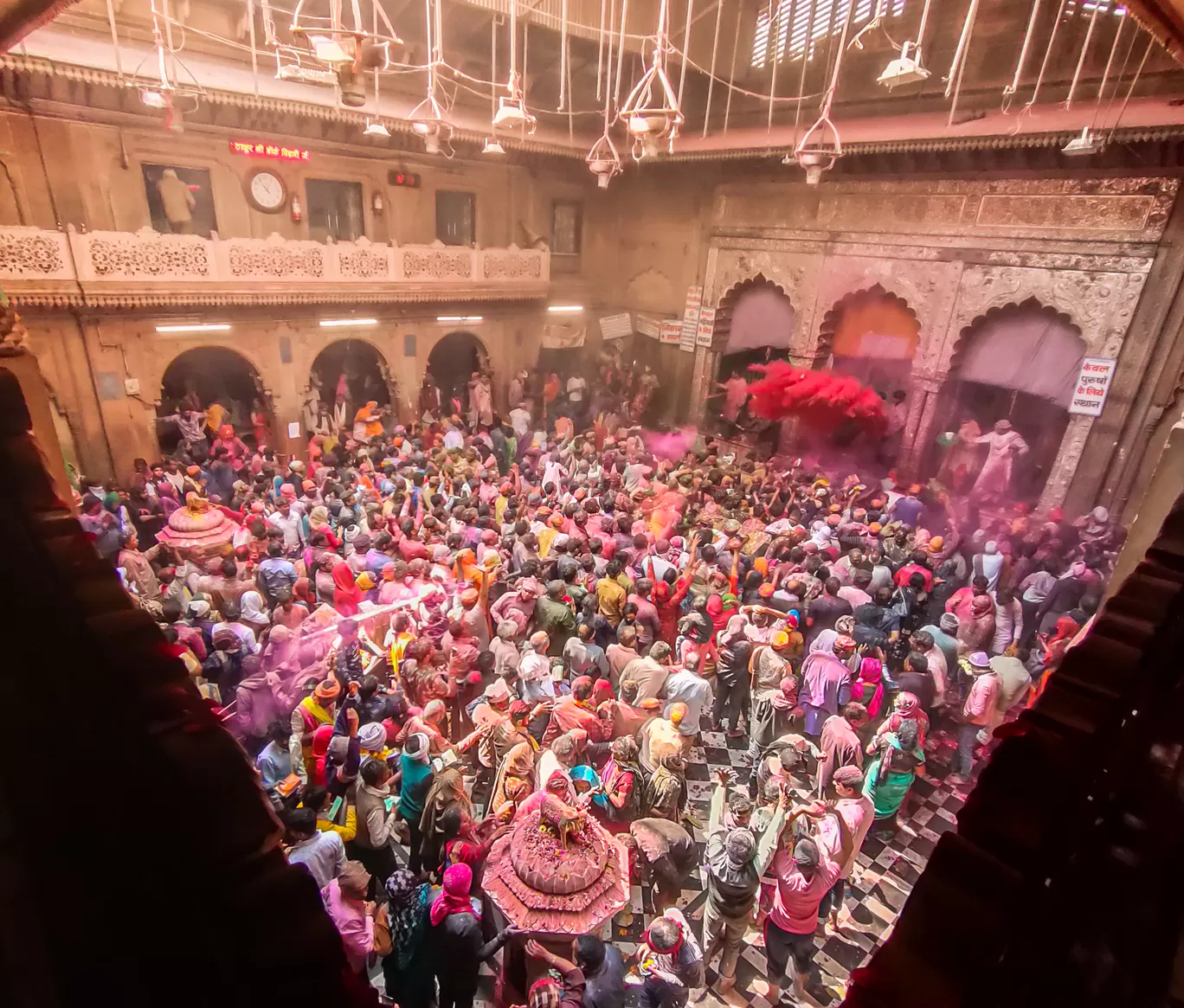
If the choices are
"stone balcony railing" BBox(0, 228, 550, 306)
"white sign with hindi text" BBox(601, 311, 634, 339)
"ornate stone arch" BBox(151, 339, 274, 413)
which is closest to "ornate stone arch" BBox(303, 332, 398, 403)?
"ornate stone arch" BBox(151, 339, 274, 413)

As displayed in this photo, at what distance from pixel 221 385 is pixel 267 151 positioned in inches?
221

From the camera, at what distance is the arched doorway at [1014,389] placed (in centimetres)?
1123

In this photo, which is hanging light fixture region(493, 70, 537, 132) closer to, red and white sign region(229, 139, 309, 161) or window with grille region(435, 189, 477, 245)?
red and white sign region(229, 139, 309, 161)

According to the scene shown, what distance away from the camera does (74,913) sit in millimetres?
749

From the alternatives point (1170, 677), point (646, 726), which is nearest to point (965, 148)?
point (646, 726)

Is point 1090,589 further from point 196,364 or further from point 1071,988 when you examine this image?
point 196,364

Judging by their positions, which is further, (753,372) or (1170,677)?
(753,372)

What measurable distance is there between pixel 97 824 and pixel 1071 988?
4.83 feet

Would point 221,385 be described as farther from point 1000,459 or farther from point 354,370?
point 1000,459

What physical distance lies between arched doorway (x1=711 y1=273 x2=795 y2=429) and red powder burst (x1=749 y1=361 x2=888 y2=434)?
0.96 meters

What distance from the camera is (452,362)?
62.8 feet

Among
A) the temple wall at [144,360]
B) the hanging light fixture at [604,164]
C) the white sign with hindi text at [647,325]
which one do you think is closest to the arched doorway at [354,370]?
the temple wall at [144,360]

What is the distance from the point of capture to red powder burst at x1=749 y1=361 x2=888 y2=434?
520 inches

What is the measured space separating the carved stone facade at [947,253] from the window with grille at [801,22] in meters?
2.46
